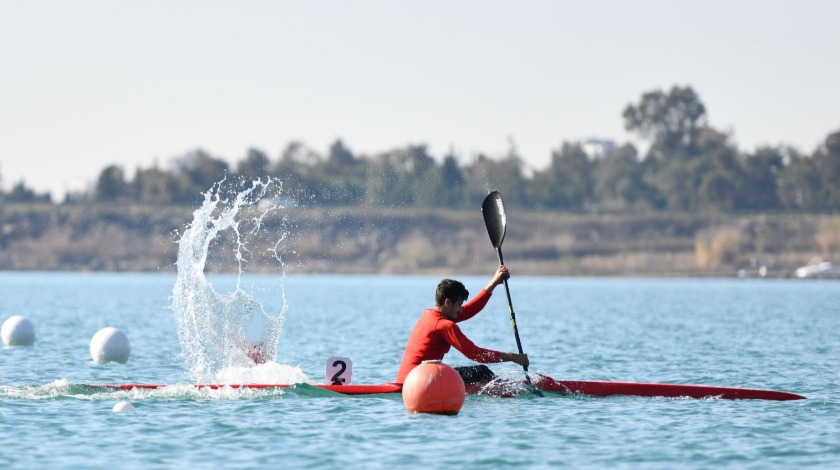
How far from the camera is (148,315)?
1697 inches

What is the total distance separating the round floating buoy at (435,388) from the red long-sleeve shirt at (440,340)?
20.4 inches

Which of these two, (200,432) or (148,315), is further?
(148,315)

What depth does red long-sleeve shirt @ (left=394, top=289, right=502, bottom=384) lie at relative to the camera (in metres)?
17.0

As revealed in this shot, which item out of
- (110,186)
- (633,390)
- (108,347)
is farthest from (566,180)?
(633,390)

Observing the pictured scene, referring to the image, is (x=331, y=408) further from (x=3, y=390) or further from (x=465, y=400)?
(x=3, y=390)

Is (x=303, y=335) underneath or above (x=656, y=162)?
underneath

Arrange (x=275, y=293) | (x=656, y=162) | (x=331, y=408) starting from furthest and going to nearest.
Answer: (x=656, y=162) → (x=275, y=293) → (x=331, y=408)

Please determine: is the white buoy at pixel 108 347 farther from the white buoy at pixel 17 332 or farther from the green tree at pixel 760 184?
the green tree at pixel 760 184

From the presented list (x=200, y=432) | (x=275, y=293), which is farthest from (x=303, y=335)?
(x=275, y=293)

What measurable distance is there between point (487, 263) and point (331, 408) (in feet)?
314

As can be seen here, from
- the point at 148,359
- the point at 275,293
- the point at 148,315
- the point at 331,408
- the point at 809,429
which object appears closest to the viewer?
the point at 809,429

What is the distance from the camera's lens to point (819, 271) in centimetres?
10612

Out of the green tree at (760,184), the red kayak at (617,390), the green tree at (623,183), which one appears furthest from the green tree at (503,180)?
the red kayak at (617,390)

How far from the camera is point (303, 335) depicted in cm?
3366
